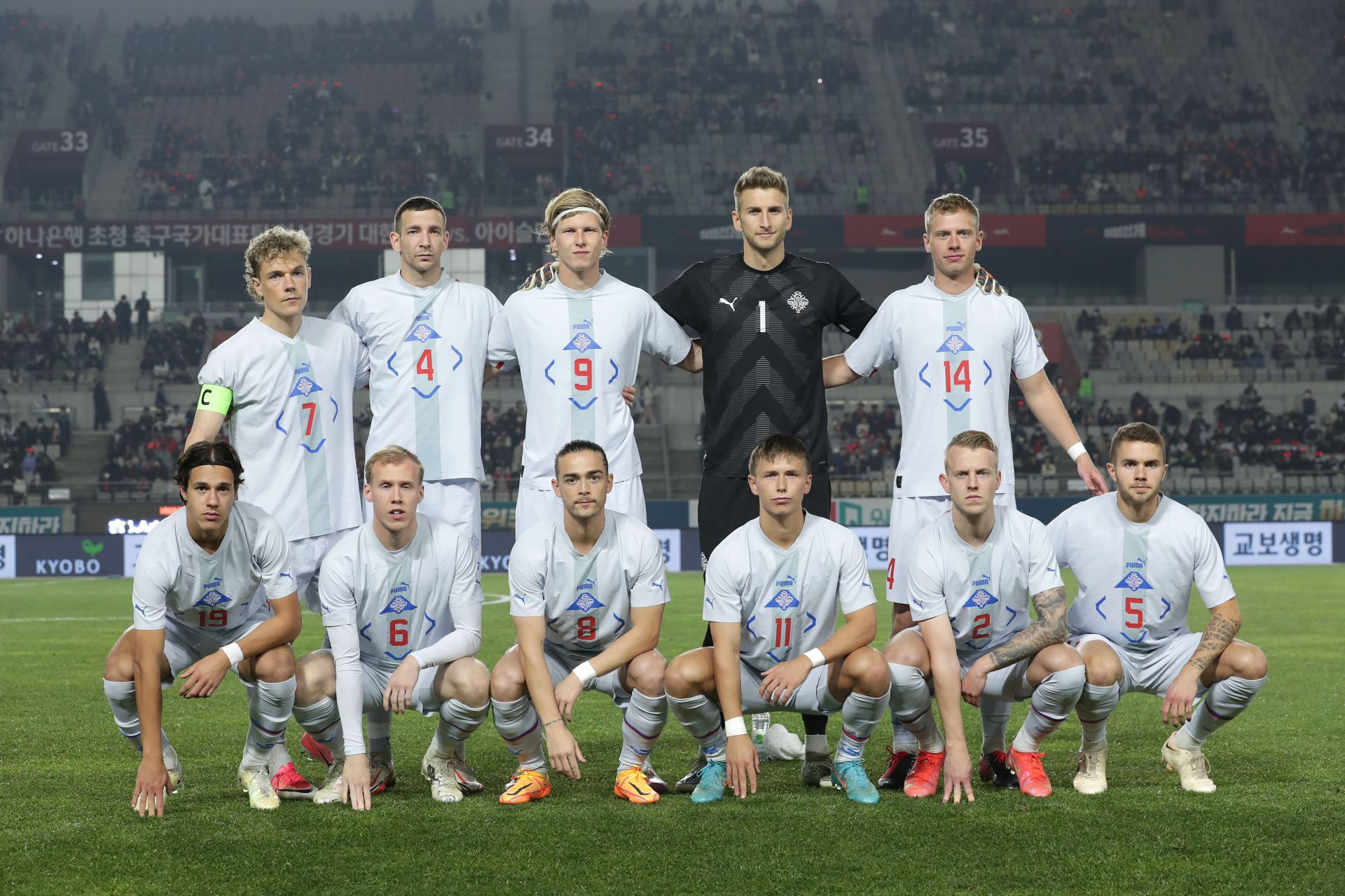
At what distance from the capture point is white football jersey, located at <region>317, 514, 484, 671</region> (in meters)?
5.46

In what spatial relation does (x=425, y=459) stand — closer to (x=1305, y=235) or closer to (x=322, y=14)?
(x=1305, y=235)

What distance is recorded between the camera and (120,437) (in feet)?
100

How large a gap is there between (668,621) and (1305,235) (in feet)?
100

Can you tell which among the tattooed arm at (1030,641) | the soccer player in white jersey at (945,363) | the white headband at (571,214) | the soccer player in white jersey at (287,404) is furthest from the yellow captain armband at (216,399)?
the tattooed arm at (1030,641)

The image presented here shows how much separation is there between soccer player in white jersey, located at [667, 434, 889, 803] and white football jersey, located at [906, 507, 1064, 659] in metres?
0.26

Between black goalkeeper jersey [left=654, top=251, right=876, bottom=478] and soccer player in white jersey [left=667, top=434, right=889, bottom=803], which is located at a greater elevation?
black goalkeeper jersey [left=654, top=251, right=876, bottom=478]

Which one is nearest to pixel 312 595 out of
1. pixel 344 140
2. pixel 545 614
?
pixel 545 614

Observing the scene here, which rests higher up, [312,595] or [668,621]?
[312,595]

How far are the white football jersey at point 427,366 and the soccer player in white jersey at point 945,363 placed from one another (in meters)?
1.81

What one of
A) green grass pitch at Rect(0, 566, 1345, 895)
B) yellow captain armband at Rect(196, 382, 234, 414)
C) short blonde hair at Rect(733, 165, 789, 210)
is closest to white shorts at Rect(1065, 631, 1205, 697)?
green grass pitch at Rect(0, 566, 1345, 895)

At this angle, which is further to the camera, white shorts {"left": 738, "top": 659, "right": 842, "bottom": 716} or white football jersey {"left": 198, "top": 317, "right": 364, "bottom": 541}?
white football jersey {"left": 198, "top": 317, "right": 364, "bottom": 541}

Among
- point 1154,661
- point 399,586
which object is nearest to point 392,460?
point 399,586

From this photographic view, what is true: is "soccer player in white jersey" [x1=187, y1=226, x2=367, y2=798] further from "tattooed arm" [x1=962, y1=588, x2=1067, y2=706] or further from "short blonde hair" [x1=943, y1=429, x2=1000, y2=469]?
"tattooed arm" [x1=962, y1=588, x2=1067, y2=706]

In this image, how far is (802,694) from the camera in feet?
17.7
